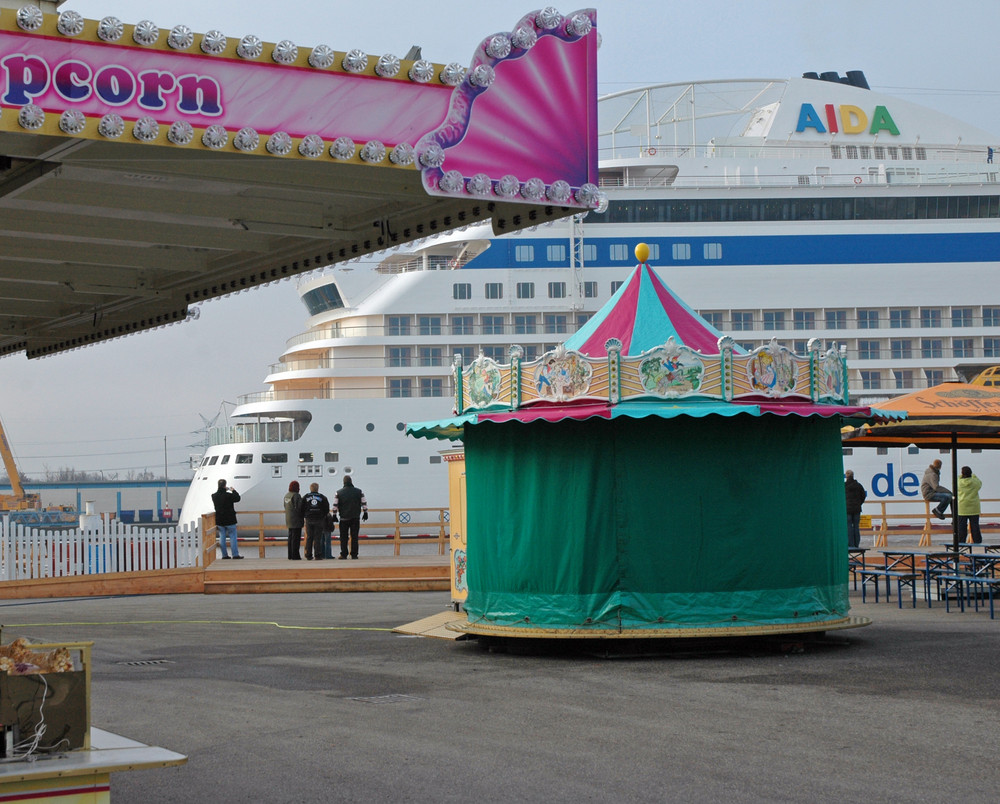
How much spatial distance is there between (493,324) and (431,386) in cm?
299

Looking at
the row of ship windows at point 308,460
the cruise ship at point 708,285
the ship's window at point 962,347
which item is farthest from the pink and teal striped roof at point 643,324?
the ship's window at point 962,347

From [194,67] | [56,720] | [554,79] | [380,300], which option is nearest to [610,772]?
[56,720]

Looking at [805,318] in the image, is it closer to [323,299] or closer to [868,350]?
[868,350]

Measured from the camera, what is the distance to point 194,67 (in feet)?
16.7

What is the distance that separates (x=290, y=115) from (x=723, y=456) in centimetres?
692

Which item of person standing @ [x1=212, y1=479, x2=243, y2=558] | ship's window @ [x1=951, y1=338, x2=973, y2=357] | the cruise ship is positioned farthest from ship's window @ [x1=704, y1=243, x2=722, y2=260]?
person standing @ [x1=212, y1=479, x2=243, y2=558]

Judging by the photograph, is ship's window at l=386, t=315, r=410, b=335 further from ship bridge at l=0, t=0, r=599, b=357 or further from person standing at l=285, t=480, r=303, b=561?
ship bridge at l=0, t=0, r=599, b=357

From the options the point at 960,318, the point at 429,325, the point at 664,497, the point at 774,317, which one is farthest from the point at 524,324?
the point at 664,497

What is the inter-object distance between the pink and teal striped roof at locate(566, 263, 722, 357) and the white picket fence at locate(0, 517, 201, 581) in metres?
9.37

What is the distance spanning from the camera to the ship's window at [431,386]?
39766mm

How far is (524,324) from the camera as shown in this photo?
40812 millimetres

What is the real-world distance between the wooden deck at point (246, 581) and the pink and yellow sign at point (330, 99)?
14341 mm

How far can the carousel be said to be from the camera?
1109 cm

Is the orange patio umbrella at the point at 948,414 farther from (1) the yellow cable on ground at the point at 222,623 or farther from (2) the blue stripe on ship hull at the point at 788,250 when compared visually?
(2) the blue stripe on ship hull at the point at 788,250
